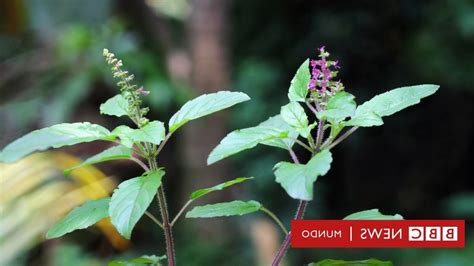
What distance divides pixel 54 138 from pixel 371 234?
30cm

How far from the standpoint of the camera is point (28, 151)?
565mm

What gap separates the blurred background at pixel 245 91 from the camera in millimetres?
3076

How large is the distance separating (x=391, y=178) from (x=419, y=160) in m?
0.23

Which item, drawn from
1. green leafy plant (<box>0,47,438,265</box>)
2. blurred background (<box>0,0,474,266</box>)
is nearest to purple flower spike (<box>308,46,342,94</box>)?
green leafy plant (<box>0,47,438,265</box>)

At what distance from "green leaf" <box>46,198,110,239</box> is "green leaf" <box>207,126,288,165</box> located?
118 mm

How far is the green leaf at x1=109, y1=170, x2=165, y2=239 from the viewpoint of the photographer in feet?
1.75

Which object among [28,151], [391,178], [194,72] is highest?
[391,178]

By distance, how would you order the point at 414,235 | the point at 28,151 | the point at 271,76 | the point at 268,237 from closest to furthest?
the point at 28,151 < the point at 414,235 < the point at 268,237 < the point at 271,76

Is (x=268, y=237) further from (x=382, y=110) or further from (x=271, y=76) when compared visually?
(x=382, y=110)

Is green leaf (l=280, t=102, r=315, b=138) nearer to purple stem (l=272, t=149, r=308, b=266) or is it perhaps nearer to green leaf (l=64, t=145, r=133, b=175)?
purple stem (l=272, t=149, r=308, b=266)

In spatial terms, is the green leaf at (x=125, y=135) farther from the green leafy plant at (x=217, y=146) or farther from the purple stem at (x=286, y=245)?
the purple stem at (x=286, y=245)

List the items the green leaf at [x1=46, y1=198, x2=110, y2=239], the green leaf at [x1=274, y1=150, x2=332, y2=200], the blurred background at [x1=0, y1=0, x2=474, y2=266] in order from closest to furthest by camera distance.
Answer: the green leaf at [x1=274, y1=150, x2=332, y2=200]
the green leaf at [x1=46, y1=198, x2=110, y2=239]
the blurred background at [x1=0, y1=0, x2=474, y2=266]

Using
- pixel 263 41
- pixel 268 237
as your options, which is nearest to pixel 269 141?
pixel 268 237

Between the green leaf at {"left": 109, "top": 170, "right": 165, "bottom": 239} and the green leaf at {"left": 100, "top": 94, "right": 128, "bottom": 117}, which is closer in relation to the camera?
the green leaf at {"left": 109, "top": 170, "right": 165, "bottom": 239}
